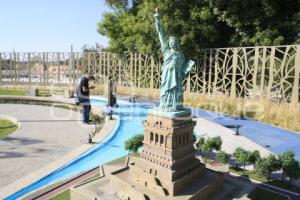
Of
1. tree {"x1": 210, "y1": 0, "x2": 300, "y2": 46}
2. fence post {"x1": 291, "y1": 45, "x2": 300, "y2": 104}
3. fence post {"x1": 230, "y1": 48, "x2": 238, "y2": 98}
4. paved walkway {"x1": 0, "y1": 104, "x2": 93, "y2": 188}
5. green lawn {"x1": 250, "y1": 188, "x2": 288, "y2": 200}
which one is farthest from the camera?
fence post {"x1": 230, "y1": 48, "x2": 238, "y2": 98}

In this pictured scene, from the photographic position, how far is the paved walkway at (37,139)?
11498mm

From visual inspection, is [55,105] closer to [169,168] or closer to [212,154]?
[212,154]

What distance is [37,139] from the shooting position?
15164mm

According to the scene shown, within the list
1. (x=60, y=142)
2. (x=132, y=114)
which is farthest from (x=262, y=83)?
(x=60, y=142)

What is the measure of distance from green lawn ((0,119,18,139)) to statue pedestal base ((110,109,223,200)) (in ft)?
35.0

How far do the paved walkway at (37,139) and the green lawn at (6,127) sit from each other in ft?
1.50

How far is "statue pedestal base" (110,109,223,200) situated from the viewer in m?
7.67

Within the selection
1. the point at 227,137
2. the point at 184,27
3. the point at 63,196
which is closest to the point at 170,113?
the point at 63,196

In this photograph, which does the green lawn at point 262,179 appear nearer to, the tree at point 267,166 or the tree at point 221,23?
the tree at point 267,166

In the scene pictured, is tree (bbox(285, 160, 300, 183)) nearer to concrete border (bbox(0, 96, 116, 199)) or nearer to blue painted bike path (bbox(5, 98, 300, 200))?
blue painted bike path (bbox(5, 98, 300, 200))

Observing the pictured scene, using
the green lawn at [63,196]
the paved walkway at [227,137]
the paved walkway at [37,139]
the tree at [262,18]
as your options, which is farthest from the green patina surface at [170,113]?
the tree at [262,18]

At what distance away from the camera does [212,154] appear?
12711 millimetres

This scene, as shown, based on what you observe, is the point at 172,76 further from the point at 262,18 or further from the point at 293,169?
the point at 262,18

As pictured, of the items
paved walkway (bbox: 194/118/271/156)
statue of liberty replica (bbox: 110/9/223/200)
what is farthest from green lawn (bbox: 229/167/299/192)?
statue of liberty replica (bbox: 110/9/223/200)
